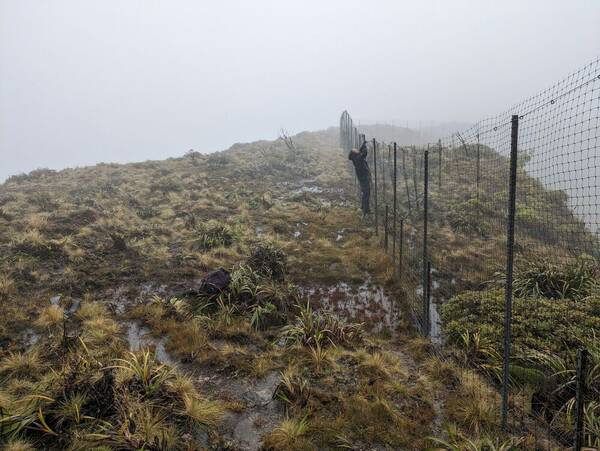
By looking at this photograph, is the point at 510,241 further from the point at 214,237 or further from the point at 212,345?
the point at 214,237

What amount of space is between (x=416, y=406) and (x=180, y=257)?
689 cm

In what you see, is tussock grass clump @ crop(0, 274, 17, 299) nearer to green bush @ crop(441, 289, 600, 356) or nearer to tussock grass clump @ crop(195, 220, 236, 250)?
tussock grass clump @ crop(195, 220, 236, 250)

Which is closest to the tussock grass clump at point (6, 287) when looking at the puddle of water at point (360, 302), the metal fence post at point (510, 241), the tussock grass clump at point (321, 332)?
the tussock grass clump at point (321, 332)

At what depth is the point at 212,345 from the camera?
5.43m

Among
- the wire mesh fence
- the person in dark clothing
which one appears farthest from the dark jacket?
the wire mesh fence

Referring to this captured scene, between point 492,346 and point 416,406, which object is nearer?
point 416,406

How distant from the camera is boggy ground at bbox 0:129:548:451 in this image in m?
3.64

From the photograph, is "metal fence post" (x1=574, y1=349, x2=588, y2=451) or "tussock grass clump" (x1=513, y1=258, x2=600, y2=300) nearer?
"metal fence post" (x1=574, y1=349, x2=588, y2=451)

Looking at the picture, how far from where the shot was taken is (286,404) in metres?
4.20

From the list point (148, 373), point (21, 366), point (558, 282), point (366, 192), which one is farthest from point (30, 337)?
point (366, 192)

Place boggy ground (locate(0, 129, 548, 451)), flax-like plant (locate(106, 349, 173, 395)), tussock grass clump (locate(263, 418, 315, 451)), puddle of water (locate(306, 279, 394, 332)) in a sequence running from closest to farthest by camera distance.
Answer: tussock grass clump (locate(263, 418, 315, 451)) < boggy ground (locate(0, 129, 548, 451)) < flax-like plant (locate(106, 349, 173, 395)) < puddle of water (locate(306, 279, 394, 332))

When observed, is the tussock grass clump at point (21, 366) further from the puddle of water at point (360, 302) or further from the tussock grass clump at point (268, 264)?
the puddle of water at point (360, 302)

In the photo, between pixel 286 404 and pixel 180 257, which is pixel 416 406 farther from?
pixel 180 257

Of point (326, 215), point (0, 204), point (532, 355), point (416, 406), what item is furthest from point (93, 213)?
point (532, 355)
